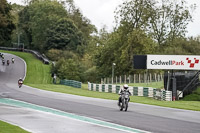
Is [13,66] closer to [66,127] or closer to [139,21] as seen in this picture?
[139,21]

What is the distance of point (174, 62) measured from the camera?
38.8 metres

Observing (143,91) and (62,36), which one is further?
(62,36)

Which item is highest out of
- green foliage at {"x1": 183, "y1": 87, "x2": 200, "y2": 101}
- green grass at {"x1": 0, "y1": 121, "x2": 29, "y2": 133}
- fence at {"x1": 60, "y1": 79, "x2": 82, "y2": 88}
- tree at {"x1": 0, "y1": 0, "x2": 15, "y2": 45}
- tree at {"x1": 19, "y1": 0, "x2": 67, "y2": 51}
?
tree at {"x1": 19, "y1": 0, "x2": 67, "y2": 51}

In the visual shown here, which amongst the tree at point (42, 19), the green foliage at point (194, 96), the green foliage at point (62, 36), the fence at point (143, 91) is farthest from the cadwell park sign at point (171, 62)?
the tree at point (42, 19)

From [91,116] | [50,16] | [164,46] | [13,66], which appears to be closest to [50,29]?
[50,16]

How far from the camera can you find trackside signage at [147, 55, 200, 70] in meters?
38.7

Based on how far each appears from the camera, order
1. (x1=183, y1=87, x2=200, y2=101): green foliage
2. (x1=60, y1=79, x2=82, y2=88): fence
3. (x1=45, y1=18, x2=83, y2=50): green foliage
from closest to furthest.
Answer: (x1=183, y1=87, x2=200, y2=101): green foliage
(x1=60, y1=79, x2=82, y2=88): fence
(x1=45, y1=18, x2=83, y2=50): green foliage

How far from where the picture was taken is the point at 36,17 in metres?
117

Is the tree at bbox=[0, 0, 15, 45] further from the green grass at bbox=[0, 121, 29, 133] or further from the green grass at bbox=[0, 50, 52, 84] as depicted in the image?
the green grass at bbox=[0, 121, 29, 133]

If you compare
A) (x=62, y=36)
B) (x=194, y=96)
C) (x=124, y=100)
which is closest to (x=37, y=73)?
(x=62, y=36)

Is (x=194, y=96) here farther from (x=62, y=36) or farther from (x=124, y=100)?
(x=62, y=36)

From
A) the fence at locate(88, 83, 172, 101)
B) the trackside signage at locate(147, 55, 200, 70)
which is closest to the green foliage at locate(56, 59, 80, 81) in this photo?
the fence at locate(88, 83, 172, 101)

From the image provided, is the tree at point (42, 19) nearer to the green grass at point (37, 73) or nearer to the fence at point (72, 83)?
the green grass at point (37, 73)

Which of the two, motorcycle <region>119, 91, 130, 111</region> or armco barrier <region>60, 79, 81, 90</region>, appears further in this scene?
armco barrier <region>60, 79, 81, 90</region>
